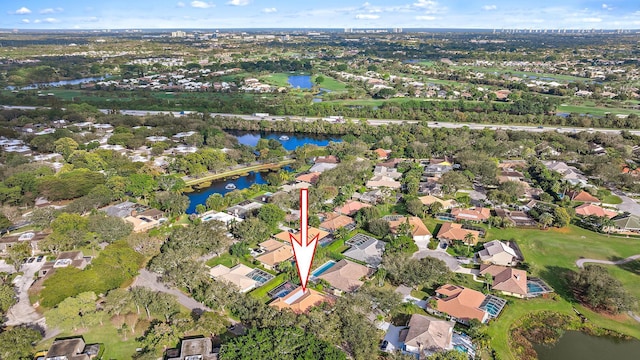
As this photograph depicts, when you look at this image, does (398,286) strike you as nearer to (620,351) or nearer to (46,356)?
(620,351)

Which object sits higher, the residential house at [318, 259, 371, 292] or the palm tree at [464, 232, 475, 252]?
the palm tree at [464, 232, 475, 252]

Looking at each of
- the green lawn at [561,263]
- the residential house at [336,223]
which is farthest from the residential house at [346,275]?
the green lawn at [561,263]

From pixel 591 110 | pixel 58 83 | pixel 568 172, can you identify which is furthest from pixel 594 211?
pixel 58 83

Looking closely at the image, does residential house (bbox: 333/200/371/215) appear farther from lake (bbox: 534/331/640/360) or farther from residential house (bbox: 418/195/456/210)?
lake (bbox: 534/331/640/360)

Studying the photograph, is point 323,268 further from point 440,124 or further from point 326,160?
point 440,124

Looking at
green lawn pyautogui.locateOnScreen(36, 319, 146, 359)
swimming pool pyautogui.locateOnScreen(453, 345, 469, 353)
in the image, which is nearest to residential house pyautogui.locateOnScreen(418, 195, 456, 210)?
swimming pool pyautogui.locateOnScreen(453, 345, 469, 353)

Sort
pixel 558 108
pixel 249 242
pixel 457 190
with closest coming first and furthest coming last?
1. pixel 249 242
2. pixel 457 190
3. pixel 558 108

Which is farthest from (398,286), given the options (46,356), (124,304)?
(46,356)

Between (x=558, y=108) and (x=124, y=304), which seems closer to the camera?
(x=124, y=304)
